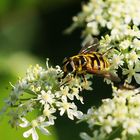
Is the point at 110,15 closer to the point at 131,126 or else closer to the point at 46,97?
the point at 46,97

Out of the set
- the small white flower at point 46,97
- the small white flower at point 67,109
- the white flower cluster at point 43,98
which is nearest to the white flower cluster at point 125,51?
the white flower cluster at point 43,98

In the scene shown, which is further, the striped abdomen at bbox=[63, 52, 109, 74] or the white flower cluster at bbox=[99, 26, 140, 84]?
the white flower cluster at bbox=[99, 26, 140, 84]

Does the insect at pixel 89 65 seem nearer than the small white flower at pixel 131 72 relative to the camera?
Yes

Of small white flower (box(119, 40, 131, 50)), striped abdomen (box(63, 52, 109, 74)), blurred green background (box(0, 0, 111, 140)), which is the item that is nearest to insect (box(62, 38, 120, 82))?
striped abdomen (box(63, 52, 109, 74))

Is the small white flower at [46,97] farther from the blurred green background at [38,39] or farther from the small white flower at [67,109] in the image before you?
the blurred green background at [38,39]

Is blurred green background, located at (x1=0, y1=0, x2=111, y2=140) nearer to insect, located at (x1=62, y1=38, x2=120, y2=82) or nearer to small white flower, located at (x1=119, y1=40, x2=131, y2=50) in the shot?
insect, located at (x1=62, y1=38, x2=120, y2=82)
